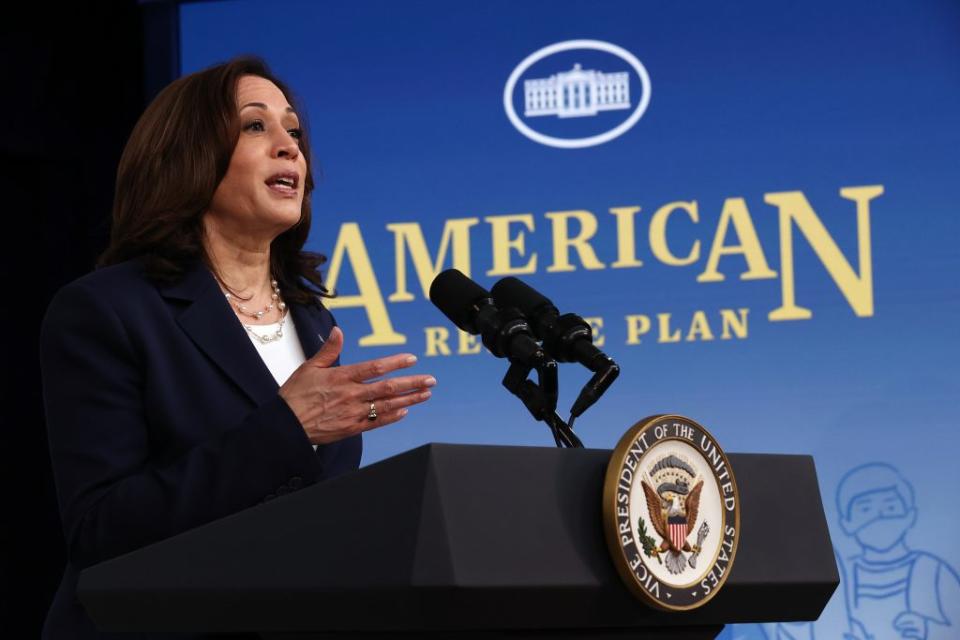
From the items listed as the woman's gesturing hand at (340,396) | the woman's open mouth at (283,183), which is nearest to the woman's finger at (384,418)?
the woman's gesturing hand at (340,396)

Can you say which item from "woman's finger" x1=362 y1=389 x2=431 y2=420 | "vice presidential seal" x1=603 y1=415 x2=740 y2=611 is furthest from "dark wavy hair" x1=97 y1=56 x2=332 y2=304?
"vice presidential seal" x1=603 y1=415 x2=740 y2=611

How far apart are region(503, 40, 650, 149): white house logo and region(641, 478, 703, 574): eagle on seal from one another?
7.92 ft

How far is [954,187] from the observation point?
3.18 meters

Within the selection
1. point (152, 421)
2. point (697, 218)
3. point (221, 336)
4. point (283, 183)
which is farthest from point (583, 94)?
point (152, 421)

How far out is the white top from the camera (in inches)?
67.0

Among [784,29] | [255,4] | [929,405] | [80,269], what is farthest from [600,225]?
[80,269]

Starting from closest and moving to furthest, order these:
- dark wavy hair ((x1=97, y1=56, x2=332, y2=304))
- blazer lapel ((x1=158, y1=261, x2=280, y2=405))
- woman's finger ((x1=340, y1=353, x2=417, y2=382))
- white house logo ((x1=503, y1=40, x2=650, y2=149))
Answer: woman's finger ((x1=340, y1=353, x2=417, y2=382)) → blazer lapel ((x1=158, y1=261, x2=280, y2=405)) → dark wavy hair ((x1=97, y1=56, x2=332, y2=304)) → white house logo ((x1=503, y1=40, x2=650, y2=149))

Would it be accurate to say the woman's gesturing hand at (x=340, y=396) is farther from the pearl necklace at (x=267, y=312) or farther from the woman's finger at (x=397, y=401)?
the pearl necklace at (x=267, y=312)

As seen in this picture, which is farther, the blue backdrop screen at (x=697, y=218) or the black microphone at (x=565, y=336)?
the blue backdrop screen at (x=697, y=218)

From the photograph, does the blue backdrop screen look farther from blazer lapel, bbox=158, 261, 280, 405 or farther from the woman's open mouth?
blazer lapel, bbox=158, 261, 280, 405

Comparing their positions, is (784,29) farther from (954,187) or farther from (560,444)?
(560,444)

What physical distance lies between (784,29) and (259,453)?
2.48 metres

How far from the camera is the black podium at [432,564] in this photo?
3.19 ft

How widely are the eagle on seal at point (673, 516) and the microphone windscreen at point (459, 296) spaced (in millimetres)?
368
